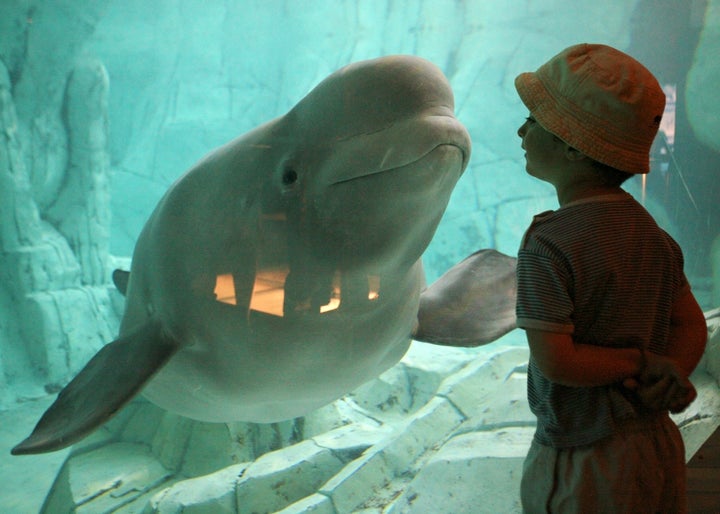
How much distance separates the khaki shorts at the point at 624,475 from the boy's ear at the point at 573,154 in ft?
2.48

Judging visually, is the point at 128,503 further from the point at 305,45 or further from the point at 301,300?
the point at 305,45

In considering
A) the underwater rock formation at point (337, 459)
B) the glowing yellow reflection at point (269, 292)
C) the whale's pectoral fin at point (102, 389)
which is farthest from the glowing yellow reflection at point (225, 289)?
the underwater rock formation at point (337, 459)

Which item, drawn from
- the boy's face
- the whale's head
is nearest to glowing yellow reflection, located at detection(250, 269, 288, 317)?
the whale's head

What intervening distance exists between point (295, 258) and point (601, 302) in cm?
162

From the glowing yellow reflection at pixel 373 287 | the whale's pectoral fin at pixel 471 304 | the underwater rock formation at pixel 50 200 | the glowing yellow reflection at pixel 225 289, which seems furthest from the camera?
the underwater rock formation at pixel 50 200

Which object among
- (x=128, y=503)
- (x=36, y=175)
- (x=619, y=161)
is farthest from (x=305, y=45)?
(x=619, y=161)

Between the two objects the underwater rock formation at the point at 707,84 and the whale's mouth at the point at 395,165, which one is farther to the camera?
the underwater rock formation at the point at 707,84

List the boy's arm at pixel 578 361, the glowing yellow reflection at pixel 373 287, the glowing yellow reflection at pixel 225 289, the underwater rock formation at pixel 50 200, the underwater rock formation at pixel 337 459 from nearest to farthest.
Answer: the boy's arm at pixel 578 361 → the glowing yellow reflection at pixel 373 287 → the glowing yellow reflection at pixel 225 289 → the underwater rock formation at pixel 337 459 → the underwater rock formation at pixel 50 200

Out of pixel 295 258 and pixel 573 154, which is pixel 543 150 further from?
pixel 295 258

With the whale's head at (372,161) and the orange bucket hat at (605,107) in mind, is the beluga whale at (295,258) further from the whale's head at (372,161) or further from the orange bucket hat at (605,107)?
the orange bucket hat at (605,107)

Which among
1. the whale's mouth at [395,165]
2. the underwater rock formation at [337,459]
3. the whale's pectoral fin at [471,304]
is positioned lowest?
the underwater rock formation at [337,459]

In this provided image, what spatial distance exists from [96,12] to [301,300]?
468 inches

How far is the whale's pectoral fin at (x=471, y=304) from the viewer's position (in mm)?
4098

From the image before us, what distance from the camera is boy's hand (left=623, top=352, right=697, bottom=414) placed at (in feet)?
5.33
